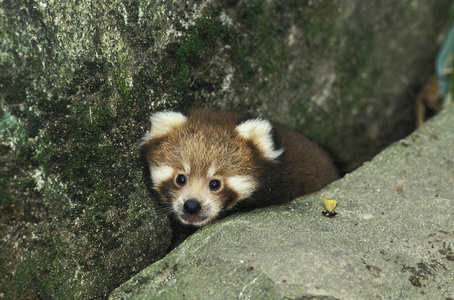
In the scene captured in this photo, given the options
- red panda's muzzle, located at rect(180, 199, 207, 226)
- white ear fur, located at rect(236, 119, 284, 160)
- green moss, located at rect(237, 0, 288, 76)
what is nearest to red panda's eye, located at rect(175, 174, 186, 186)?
red panda's muzzle, located at rect(180, 199, 207, 226)

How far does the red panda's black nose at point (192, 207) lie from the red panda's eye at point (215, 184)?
23 cm

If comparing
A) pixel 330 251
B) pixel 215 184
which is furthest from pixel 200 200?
pixel 330 251

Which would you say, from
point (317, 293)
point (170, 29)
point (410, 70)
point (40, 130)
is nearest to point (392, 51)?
point (410, 70)

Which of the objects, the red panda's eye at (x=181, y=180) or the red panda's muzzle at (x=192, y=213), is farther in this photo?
the red panda's eye at (x=181, y=180)

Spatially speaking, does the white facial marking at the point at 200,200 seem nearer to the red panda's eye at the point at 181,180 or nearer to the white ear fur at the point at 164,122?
→ the red panda's eye at the point at 181,180

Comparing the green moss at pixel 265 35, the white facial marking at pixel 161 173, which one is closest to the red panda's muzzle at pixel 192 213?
the white facial marking at pixel 161 173

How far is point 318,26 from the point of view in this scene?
6203 millimetres

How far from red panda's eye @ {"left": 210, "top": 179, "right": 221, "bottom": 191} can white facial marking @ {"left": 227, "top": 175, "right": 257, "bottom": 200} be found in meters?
0.09

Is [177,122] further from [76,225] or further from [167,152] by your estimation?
[76,225]

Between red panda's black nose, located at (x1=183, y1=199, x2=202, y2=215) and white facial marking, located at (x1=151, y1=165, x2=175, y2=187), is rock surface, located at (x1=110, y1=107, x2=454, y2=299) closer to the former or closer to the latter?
red panda's black nose, located at (x1=183, y1=199, x2=202, y2=215)

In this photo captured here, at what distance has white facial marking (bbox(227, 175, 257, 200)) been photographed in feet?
14.8

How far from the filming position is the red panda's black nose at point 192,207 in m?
4.34

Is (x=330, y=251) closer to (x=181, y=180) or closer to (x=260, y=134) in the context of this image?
(x=260, y=134)

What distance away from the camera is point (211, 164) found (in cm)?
447
